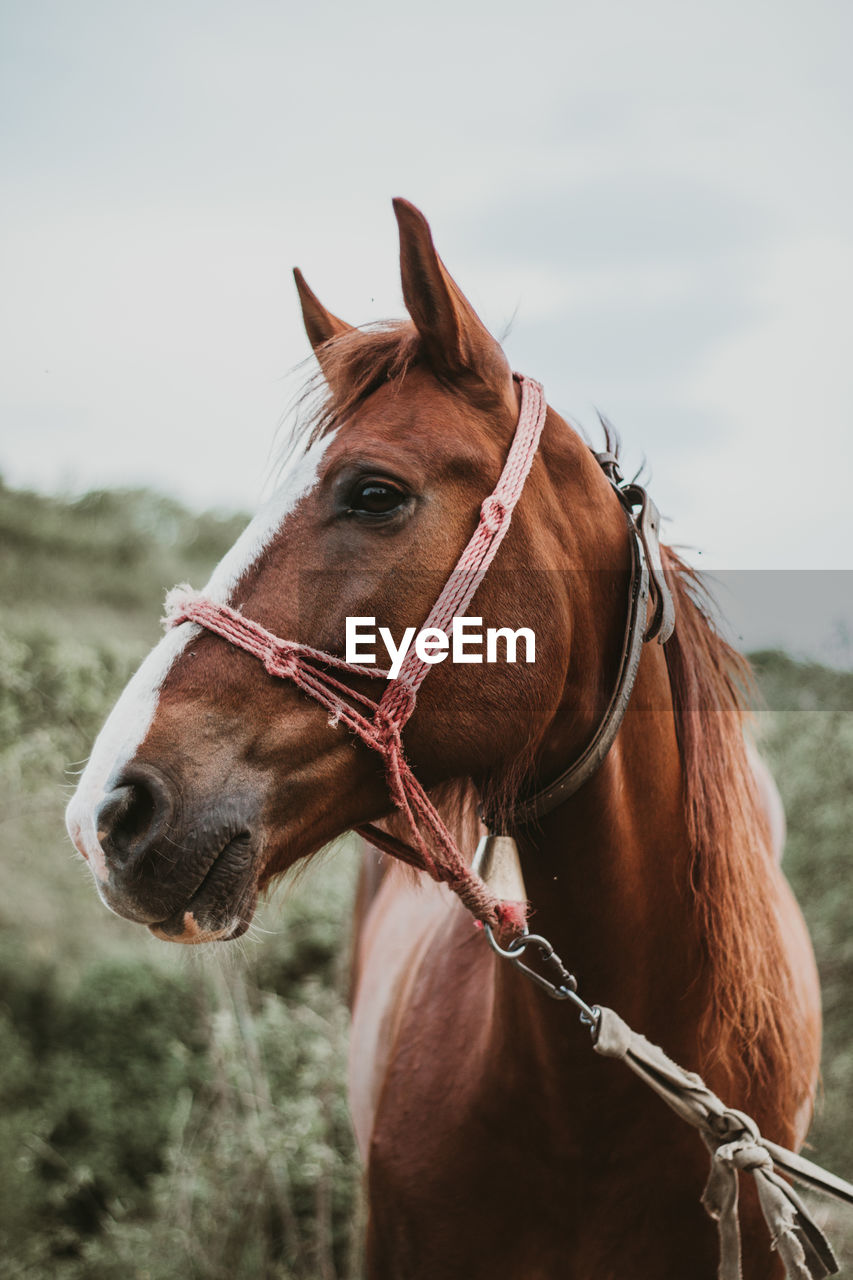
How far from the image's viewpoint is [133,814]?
136cm

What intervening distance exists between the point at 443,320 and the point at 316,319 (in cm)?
47

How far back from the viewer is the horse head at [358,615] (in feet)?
4.48

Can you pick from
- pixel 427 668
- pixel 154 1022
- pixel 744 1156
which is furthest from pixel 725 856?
pixel 154 1022

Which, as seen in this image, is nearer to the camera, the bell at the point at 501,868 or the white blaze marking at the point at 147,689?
the white blaze marking at the point at 147,689

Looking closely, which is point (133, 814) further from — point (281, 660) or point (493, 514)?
point (493, 514)

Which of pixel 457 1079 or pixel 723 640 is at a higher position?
pixel 723 640

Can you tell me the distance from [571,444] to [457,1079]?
1.33m

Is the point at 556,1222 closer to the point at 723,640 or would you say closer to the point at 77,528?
the point at 723,640

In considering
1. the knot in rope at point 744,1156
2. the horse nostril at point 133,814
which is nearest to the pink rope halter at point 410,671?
the horse nostril at point 133,814

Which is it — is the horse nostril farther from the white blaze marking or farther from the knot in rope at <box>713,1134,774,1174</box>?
the knot in rope at <box>713,1134,774,1174</box>

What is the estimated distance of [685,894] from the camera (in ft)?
5.86

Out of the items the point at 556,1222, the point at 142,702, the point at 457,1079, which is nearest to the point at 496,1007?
the point at 457,1079

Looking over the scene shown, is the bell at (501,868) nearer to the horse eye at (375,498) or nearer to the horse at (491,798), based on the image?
the horse at (491,798)

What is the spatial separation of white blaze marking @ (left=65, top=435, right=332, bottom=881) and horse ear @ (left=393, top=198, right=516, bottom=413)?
239mm
